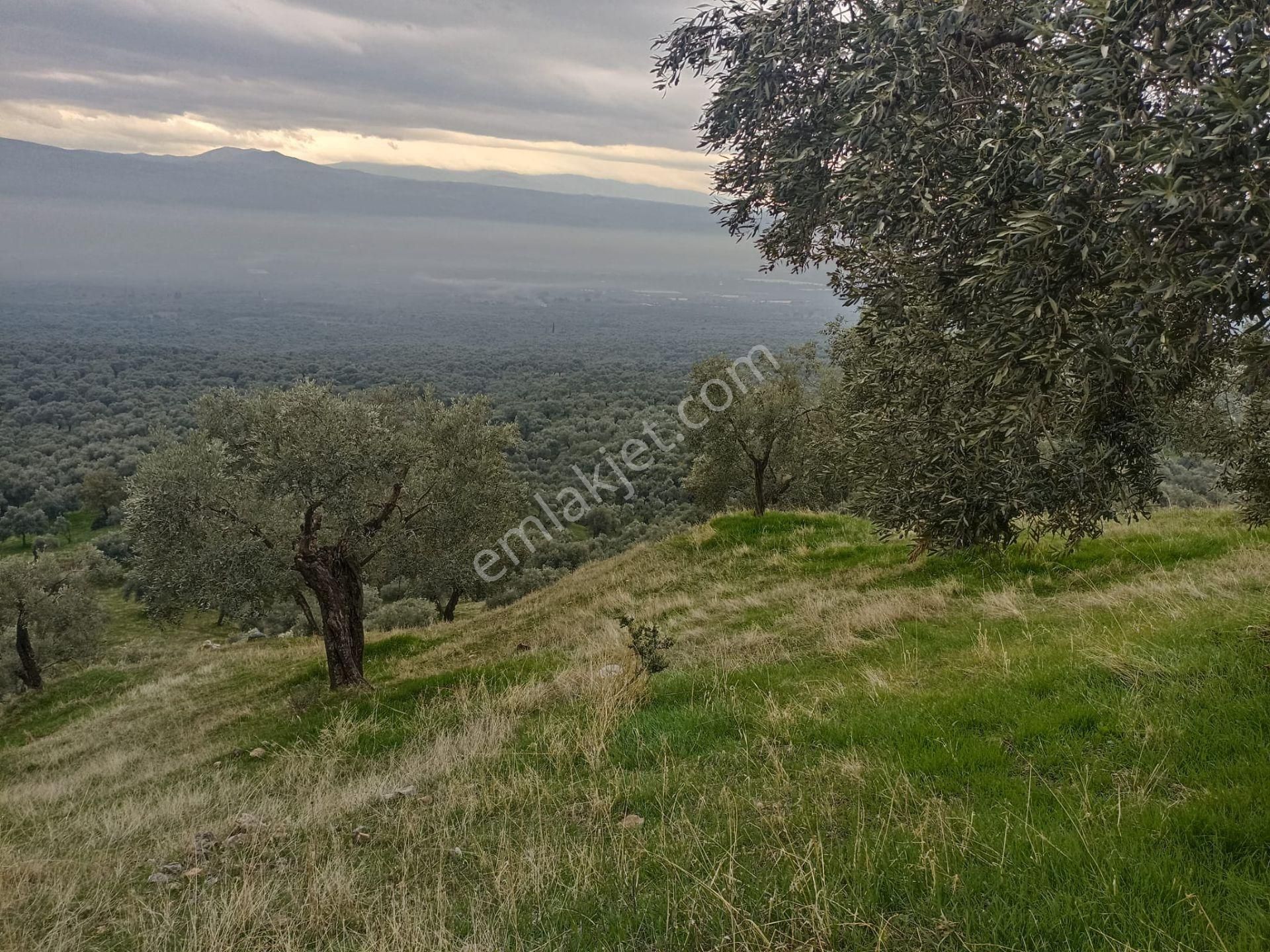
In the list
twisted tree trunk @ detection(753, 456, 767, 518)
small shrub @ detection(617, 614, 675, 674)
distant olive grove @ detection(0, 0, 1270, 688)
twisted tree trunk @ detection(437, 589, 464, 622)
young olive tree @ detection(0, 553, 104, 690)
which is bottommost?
young olive tree @ detection(0, 553, 104, 690)

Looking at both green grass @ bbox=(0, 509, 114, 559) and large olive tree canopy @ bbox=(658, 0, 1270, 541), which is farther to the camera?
green grass @ bbox=(0, 509, 114, 559)

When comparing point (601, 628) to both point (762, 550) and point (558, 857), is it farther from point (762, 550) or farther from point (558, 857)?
point (558, 857)

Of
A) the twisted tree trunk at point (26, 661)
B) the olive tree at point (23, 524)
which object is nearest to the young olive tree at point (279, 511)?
the twisted tree trunk at point (26, 661)

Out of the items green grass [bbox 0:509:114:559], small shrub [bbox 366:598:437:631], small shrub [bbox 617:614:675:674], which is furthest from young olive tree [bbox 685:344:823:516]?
green grass [bbox 0:509:114:559]

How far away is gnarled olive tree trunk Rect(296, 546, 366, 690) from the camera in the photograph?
1641 cm

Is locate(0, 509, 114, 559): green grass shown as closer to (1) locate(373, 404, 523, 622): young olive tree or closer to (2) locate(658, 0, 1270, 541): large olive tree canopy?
(1) locate(373, 404, 523, 622): young olive tree

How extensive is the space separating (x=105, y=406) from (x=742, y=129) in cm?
17951

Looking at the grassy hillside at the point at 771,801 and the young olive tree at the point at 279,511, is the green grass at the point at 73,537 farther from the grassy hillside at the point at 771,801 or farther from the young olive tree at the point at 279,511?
the grassy hillside at the point at 771,801

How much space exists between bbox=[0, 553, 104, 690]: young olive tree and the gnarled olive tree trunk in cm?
3116

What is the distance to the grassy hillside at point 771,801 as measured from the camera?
13.6ft

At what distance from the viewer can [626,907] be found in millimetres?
4469

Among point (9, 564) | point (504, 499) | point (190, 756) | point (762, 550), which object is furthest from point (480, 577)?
point (9, 564)

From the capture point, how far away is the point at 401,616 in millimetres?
47094

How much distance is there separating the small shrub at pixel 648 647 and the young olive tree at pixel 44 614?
40.3 m
